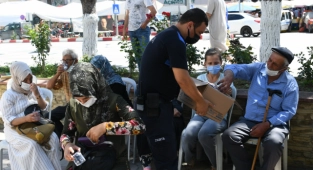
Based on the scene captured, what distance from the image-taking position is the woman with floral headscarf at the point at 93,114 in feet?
9.93

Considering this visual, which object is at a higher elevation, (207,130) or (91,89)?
(91,89)

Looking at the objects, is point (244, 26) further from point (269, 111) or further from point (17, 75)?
point (17, 75)

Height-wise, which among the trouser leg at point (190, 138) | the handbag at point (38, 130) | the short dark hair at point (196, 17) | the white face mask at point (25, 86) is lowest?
the trouser leg at point (190, 138)

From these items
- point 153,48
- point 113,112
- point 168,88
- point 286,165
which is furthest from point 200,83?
point 286,165

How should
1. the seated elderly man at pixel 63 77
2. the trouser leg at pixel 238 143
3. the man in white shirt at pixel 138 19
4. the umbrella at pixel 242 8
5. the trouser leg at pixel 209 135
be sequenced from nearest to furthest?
the trouser leg at pixel 238 143, the trouser leg at pixel 209 135, the seated elderly man at pixel 63 77, the man in white shirt at pixel 138 19, the umbrella at pixel 242 8

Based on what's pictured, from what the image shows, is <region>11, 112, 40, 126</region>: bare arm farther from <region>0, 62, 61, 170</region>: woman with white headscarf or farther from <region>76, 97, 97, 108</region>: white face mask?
<region>76, 97, 97, 108</region>: white face mask

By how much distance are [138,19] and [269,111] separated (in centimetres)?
328

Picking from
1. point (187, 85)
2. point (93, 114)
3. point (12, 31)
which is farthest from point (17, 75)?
point (12, 31)

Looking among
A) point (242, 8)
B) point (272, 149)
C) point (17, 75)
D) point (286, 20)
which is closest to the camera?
point (272, 149)

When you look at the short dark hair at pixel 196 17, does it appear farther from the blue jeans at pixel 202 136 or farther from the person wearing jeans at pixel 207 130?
the blue jeans at pixel 202 136

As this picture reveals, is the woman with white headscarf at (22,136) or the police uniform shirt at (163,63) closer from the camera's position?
the police uniform shirt at (163,63)

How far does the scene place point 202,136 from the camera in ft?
13.9

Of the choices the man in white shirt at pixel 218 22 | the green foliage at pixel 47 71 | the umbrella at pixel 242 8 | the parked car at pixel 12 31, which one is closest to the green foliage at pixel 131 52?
the man in white shirt at pixel 218 22

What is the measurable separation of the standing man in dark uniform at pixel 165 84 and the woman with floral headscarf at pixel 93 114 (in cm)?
43
